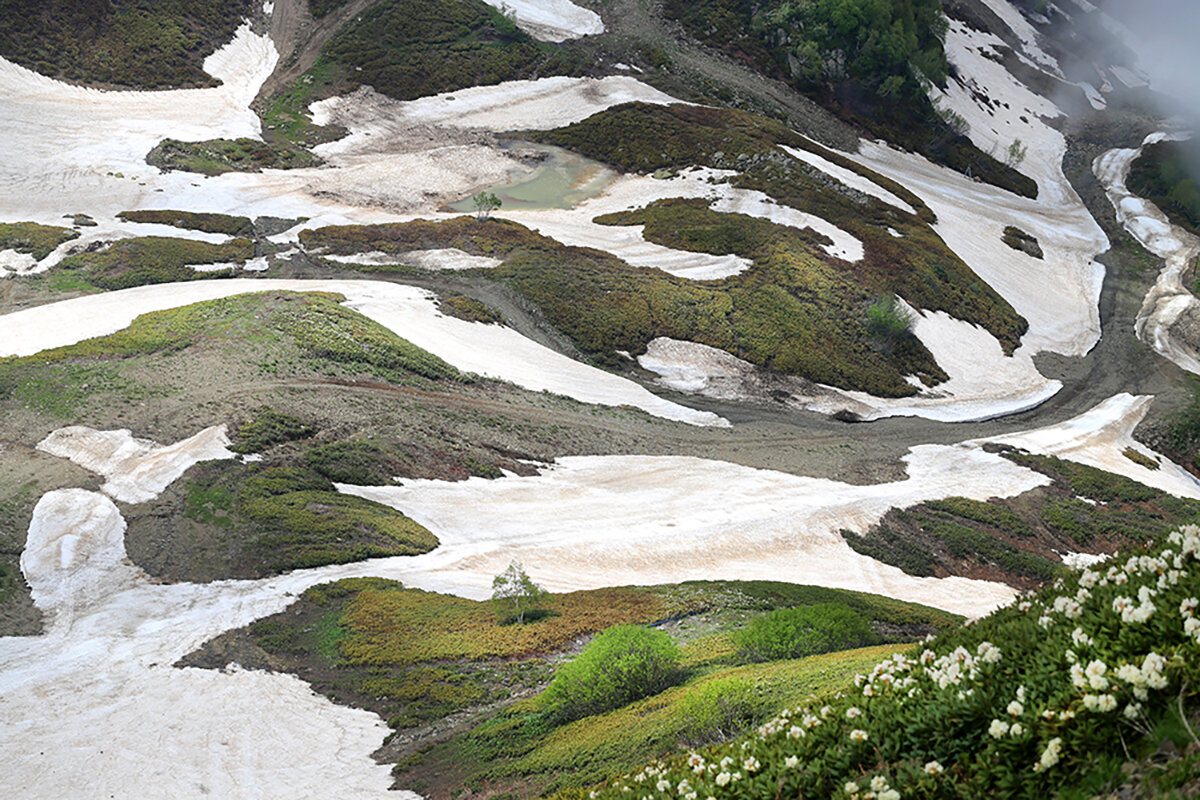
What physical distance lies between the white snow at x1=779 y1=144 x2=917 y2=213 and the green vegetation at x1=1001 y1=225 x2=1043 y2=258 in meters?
14.6

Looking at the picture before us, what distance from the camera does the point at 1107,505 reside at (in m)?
47.8

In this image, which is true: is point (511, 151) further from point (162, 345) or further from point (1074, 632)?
point (1074, 632)

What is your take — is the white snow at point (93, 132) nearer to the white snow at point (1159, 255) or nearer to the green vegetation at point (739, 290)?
the green vegetation at point (739, 290)

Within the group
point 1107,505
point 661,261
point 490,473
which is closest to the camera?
point 490,473

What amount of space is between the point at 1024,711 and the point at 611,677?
14.5 m

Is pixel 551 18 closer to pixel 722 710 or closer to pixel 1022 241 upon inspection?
pixel 1022 241

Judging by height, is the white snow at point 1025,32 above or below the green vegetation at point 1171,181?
above

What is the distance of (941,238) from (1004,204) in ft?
91.3

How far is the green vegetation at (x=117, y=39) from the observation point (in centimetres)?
7719

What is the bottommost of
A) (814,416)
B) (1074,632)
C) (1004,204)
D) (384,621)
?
(384,621)

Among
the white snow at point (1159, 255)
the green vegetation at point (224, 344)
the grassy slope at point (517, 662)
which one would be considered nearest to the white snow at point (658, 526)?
the grassy slope at point (517, 662)

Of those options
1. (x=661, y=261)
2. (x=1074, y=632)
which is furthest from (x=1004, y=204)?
(x=1074, y=632)

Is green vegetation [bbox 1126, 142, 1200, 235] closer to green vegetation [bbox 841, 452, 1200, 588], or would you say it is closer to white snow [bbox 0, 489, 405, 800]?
green vegetation [bbox 841, 452, 1200, 588]

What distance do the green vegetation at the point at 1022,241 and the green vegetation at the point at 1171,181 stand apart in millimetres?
29114
